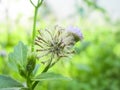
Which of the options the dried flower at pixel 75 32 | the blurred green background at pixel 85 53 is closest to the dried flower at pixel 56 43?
the dried flower at pixel 75 32

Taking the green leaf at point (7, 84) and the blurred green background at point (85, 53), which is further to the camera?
the blurred green background at point (85, 53)

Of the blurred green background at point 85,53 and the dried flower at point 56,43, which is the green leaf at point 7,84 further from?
the blurred green background at point 85,53

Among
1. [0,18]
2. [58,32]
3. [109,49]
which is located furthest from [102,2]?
[58,32]

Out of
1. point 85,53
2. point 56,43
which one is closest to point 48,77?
point 56,43

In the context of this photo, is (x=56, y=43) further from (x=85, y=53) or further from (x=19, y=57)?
(x=85, y=53)

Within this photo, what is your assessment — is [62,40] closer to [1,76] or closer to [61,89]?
[1,76]

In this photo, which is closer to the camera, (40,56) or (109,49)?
(40,56)
